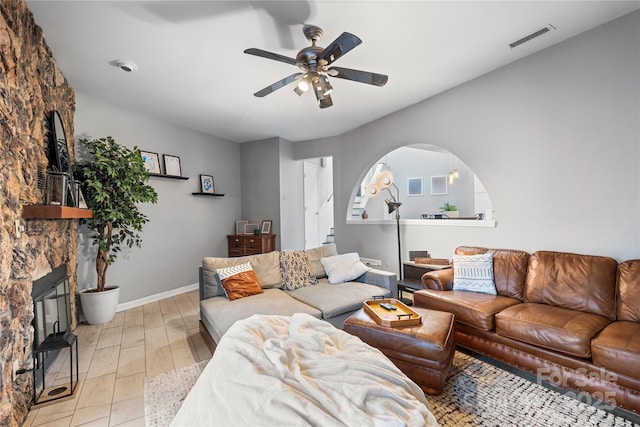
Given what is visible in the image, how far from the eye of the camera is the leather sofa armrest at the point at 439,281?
294cm

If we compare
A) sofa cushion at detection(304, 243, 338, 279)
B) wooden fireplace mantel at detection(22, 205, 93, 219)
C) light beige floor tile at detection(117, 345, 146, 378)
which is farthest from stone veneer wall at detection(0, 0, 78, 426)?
sofa cushion at detection(304, 243, 338, 279)

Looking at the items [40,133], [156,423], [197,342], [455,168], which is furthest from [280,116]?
[455,168]

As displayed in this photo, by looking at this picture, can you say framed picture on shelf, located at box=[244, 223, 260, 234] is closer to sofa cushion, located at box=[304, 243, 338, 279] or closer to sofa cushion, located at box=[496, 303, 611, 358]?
sofa cushion, located at box=[304, 243, 338, 279]

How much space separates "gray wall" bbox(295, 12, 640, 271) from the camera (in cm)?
237

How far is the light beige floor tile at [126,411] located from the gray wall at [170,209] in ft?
7.49

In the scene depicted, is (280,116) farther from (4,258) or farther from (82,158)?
(4,258)

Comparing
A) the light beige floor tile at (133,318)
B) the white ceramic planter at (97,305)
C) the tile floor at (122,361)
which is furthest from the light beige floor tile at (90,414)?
the white ceramic planter at (97,305)

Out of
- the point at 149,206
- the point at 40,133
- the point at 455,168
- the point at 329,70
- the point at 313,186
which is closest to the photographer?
the point at 329,70

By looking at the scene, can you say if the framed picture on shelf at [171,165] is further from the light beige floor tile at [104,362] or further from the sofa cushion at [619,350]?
the sofa cushion at [619,350]

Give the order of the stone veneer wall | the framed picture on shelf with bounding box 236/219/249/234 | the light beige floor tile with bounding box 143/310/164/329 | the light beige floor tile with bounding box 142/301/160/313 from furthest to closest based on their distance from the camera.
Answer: the framed picture on shelf with bounding box 236/219/249/234 → the light beige floor tile with bounding box 142/301/160/313 → the light beige floor tile with bounding box 143/310/164/329 → the stone veneer wall

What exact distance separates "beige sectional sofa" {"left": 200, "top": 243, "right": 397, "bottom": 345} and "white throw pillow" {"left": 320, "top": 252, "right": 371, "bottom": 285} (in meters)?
0.07

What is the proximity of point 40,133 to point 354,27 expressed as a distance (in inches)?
110

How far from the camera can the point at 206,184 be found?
198 inches

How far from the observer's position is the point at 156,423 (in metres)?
1.69
